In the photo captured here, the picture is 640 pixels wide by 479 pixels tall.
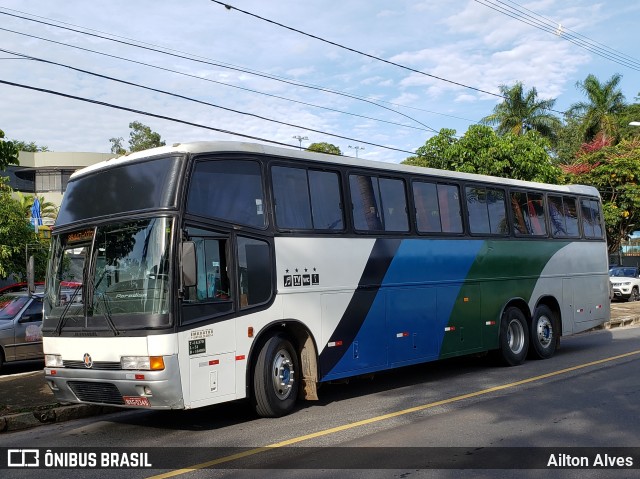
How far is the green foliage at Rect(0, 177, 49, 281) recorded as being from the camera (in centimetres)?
2830

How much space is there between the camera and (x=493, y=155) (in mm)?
25203

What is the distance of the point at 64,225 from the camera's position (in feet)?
29.9

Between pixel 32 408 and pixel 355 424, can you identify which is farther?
pixel 32 408

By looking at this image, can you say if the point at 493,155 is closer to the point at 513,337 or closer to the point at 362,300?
the point at 513,337

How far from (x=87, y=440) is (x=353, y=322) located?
13.0 feet

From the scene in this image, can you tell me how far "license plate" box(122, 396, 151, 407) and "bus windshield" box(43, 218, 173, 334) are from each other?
2.53ft

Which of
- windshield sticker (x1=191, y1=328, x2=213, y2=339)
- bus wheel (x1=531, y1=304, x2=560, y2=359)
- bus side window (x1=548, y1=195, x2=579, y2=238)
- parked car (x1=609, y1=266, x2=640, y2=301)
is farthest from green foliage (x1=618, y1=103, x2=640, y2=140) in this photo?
windshield sticker (x1=191, y1=328, x2=213, y2=339)

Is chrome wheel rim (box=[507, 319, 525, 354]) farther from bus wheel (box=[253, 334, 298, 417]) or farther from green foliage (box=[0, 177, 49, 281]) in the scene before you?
green foliage (box=[0, 177, 49, 281])

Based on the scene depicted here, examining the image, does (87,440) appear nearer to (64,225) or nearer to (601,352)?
(64,225)

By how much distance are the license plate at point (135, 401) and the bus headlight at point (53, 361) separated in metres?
1.18

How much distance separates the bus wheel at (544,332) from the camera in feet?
47.5

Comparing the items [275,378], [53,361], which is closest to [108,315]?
[53,361]

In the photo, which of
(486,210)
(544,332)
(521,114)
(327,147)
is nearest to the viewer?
(486,210)

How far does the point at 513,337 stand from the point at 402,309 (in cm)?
395
